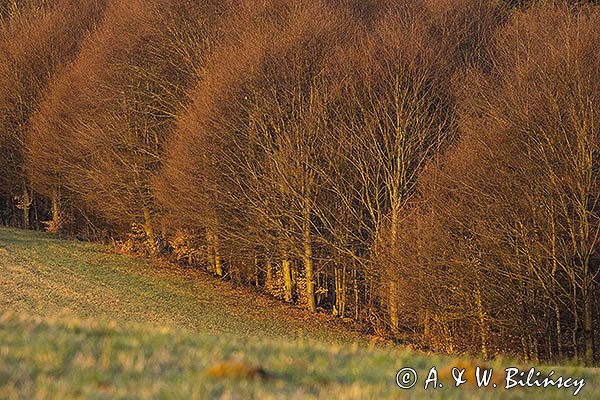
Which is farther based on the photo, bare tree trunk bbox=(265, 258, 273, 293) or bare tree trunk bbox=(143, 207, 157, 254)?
bare tree trunk bbox=(143, 207, 157, 254)

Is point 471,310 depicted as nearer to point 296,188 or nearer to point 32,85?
point 296,188

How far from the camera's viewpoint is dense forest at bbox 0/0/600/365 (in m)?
27.0

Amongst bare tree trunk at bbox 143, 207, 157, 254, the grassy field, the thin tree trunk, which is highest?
the thin tree trunk

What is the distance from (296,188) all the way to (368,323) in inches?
267

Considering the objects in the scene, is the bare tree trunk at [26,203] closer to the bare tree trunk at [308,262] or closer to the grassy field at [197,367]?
the bare tree trunk at [308,262]

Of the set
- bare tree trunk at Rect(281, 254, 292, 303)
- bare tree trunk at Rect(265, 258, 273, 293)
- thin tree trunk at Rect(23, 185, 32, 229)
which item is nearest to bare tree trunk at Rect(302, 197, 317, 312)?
bare tree trunk at Rect(281, 254, 292, 303)

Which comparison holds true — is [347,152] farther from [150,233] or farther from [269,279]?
[150,233]

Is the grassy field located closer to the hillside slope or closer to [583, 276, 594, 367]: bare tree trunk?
[583, 276, 594, 367]: bare tree trunk

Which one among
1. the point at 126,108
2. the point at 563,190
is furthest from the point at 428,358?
the point at 126,108

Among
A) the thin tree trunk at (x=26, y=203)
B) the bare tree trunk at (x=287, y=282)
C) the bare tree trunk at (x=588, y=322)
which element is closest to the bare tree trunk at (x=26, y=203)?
the thin tree trunk at (x=26, y=203)

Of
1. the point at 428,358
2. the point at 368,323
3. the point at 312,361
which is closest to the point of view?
the point at 312,361

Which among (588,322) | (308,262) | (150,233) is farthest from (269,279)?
(588,322)

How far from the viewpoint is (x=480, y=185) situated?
27.7 meters

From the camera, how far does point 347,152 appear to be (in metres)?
34.6
